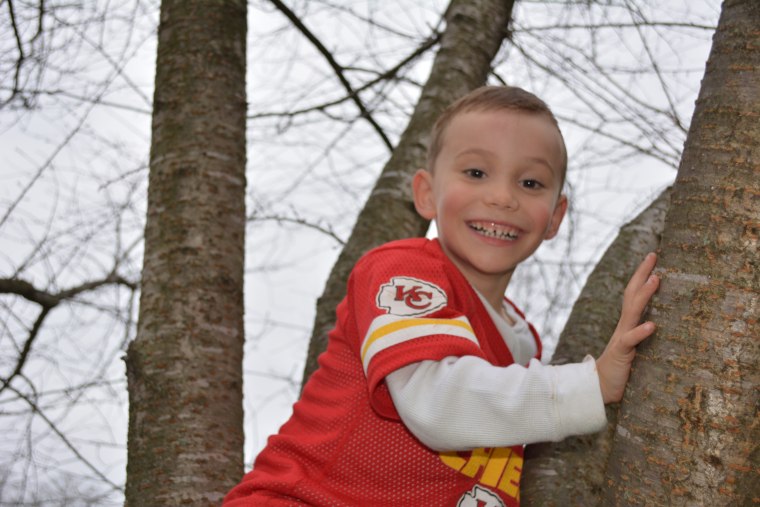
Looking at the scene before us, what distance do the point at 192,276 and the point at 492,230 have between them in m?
1.00

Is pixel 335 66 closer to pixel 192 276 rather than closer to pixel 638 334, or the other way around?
pixel 192 276

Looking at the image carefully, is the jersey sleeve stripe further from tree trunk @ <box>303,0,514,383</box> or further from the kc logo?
tree trunk @ <box>303,0,514,383</box>

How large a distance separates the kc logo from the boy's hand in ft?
1.18

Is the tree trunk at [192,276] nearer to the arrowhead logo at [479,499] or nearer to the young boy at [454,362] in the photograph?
the young boy at [454,362]

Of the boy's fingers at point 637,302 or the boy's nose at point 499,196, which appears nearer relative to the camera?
the boy's fingers at point 637,302

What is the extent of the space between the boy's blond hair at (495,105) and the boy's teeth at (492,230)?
0.79ft

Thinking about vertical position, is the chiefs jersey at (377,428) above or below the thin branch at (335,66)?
below

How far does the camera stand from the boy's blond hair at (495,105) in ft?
6.81

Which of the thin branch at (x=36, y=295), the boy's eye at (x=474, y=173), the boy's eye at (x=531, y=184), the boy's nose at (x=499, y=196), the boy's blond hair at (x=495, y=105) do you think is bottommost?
the boy's nose at (x=499, y=196)

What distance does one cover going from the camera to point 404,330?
164cm

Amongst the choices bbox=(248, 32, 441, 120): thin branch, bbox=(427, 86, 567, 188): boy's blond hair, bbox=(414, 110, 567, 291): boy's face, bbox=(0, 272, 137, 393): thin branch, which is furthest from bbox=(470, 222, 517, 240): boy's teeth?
bbox=(0, 272, 137, 393): thin branch

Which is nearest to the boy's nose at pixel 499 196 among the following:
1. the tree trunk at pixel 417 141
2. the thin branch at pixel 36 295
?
the tree trunk at pixel 417 141

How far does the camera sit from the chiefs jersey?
1738 millimetres

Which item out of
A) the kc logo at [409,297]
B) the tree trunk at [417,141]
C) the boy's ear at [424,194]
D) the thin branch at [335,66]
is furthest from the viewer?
the thin branch at [335,66]
